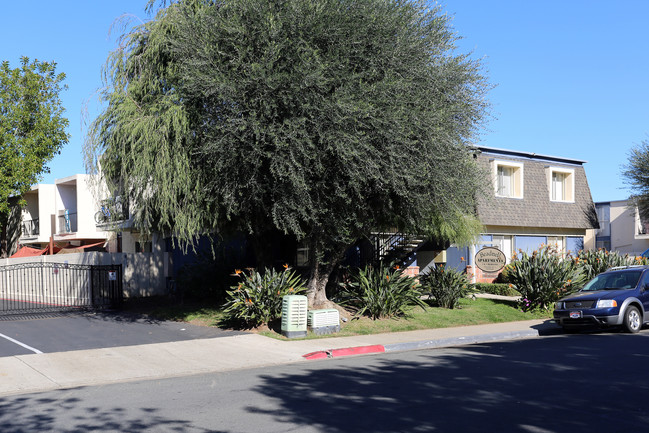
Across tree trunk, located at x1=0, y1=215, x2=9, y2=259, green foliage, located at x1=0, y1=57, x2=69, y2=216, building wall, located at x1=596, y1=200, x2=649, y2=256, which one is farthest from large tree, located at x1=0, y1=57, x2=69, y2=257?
building wall, located at x1=596, y1=200, x2=649, y2=256

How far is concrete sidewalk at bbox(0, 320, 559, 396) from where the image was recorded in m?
10.2

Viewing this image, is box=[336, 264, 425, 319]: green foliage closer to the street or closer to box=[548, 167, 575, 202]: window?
the street

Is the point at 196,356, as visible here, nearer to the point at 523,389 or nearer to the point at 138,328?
the point at 138,328

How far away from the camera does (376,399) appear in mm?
7953

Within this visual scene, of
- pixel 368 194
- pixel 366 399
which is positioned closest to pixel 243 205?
pixel 368 194

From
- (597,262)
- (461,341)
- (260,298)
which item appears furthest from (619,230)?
(260,298)

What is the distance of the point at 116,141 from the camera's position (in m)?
14.8

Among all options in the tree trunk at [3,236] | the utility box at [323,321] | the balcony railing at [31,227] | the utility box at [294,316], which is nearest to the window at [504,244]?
the utility box at [323,321]

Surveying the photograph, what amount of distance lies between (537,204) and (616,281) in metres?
11.7

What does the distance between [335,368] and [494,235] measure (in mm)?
18154

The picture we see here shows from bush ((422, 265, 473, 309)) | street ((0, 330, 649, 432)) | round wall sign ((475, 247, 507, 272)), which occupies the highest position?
round wall sign ((475, 247, 507, 272))

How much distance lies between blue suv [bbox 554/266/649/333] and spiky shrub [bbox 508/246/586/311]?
2.84 metres

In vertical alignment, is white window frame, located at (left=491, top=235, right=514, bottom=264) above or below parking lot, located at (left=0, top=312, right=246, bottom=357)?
above

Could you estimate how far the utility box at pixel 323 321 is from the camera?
48.0 ft
